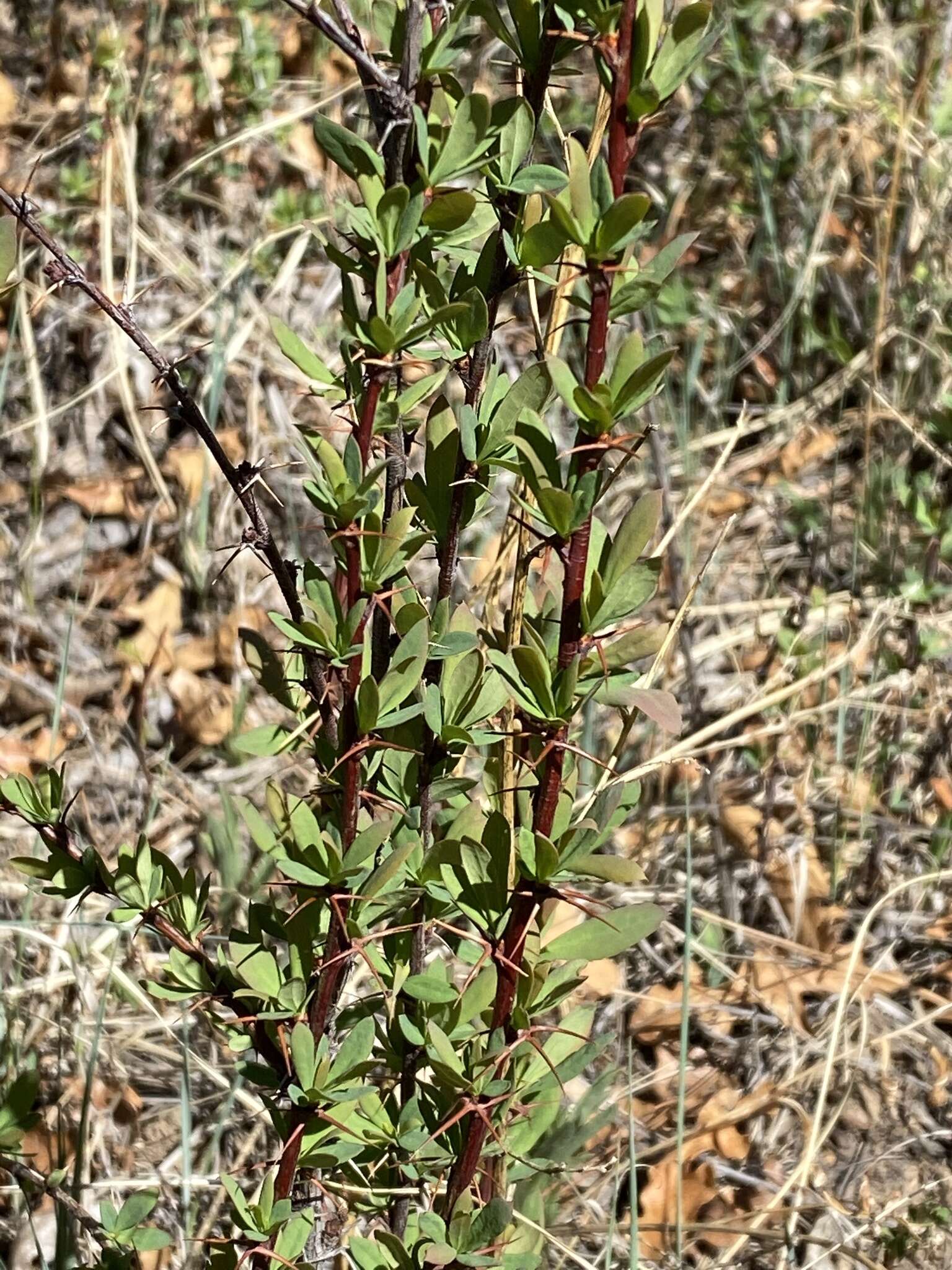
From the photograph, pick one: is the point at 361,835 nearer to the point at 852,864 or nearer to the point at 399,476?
the point at 399,476

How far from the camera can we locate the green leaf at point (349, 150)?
69 cm

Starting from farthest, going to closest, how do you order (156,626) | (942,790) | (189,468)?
(189,468), (156,626), (942,790)

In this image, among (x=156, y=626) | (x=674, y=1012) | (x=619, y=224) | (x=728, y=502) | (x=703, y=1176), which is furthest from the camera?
(x=728, y=502)

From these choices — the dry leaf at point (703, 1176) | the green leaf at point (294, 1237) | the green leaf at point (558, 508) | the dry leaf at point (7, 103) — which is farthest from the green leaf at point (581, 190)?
the dry leaf at point (7, 103)

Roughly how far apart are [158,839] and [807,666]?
100cm

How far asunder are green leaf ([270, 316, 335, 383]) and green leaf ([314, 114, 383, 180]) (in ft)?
0.31

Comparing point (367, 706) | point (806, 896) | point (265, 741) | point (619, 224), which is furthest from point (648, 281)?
point (806, 896)

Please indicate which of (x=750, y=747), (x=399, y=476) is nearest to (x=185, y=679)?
(x=750, y=747)

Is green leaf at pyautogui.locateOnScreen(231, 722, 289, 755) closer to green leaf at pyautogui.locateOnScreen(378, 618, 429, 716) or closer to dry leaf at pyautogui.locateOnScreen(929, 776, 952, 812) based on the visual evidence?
green leaf at pyautogui.locateOnScreen(378, 618, 429, 716)

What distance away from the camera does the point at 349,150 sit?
71cm

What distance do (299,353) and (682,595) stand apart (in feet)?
4.41

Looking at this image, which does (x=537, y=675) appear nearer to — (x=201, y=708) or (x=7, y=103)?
(x=201, y=708)

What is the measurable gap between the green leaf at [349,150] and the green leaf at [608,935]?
1.44ft

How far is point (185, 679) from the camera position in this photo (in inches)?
82.5
